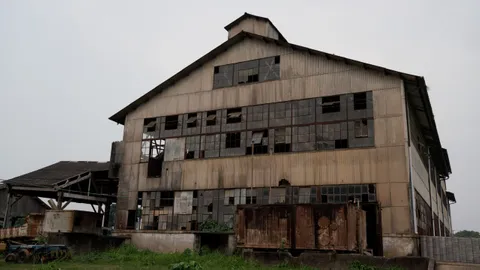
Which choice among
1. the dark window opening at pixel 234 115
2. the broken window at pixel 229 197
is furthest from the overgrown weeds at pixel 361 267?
the dark window opening at pixel 234 115

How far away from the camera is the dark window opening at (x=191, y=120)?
2481 centimetres

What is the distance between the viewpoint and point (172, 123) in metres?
25.5

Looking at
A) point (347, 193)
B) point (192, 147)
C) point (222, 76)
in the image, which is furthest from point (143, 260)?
point (222, 76)

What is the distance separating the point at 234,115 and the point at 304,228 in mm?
9109

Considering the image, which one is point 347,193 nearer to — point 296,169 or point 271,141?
point 296,169

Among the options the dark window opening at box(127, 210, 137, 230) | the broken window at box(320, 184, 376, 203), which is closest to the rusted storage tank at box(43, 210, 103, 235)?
the dark window opening at box(127, 210, 137, 230)

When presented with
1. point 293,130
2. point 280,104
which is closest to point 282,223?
point 293,130

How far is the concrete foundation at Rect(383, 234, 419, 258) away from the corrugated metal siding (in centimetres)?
54

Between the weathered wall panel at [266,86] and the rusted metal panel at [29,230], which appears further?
the rusted metal panel at [29,230]

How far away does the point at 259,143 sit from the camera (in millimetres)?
22328

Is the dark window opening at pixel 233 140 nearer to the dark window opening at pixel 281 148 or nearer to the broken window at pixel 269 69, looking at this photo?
the dark window opening at pixel 281 148

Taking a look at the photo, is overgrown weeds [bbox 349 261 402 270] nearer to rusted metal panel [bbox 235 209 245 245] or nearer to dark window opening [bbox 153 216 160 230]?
rusted metal panel [bbox 235 209 245 245]

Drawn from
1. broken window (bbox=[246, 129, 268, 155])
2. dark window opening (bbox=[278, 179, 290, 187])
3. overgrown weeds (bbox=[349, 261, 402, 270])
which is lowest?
overgrown weeds (bbox=[349, 261, 402, 270])

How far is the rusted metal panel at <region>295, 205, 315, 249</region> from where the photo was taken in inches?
635
